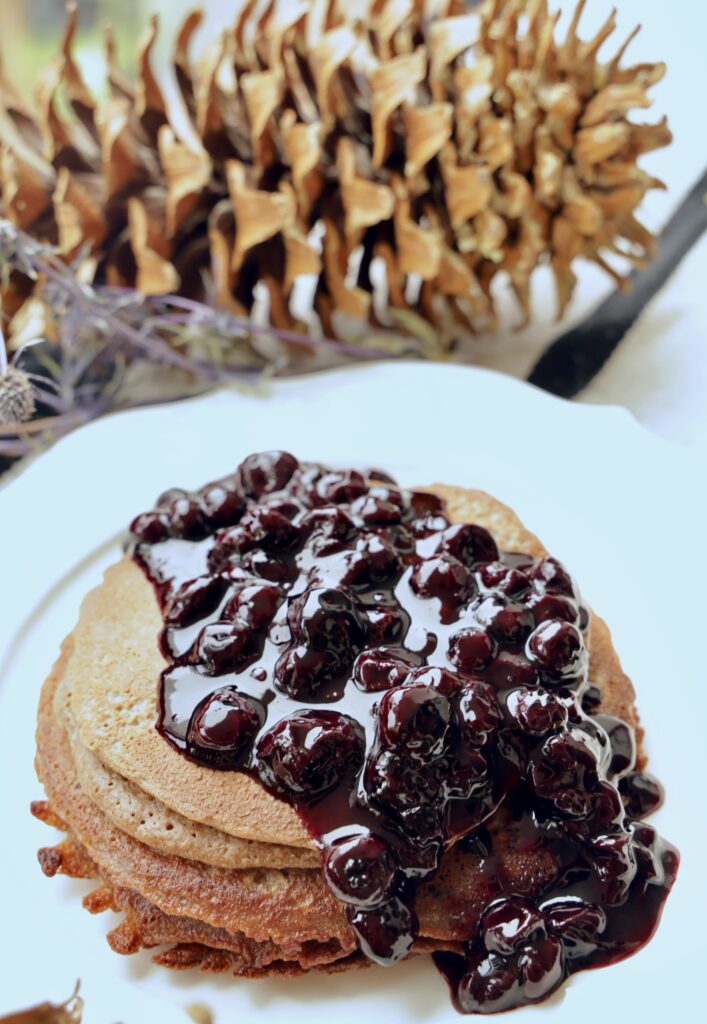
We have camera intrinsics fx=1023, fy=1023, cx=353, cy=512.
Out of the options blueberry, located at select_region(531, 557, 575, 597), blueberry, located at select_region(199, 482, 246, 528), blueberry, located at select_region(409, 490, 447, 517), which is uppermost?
blueberry, located at select_region(531, 557, 575, 597)

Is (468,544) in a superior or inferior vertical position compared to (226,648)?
superior

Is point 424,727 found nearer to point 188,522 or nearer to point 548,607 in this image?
point 548,607

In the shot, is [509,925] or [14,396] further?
[14,396]

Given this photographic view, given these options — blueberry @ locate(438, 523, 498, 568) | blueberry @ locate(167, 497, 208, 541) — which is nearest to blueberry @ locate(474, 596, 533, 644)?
blueberry @ locate(438, 523, 498, 568)

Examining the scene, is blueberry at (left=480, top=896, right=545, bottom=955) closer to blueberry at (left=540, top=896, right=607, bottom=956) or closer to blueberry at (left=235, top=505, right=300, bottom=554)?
blueberry at (left=540, top=896, right=607, bottom=956)

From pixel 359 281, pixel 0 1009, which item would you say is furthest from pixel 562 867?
pixel 359 281

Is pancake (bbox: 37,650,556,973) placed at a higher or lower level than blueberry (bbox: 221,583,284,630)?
lower

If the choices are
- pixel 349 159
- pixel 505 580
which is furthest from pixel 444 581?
pixel 349 159

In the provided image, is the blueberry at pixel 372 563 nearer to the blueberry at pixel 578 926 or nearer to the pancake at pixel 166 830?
the pancake at pixel 166 830
